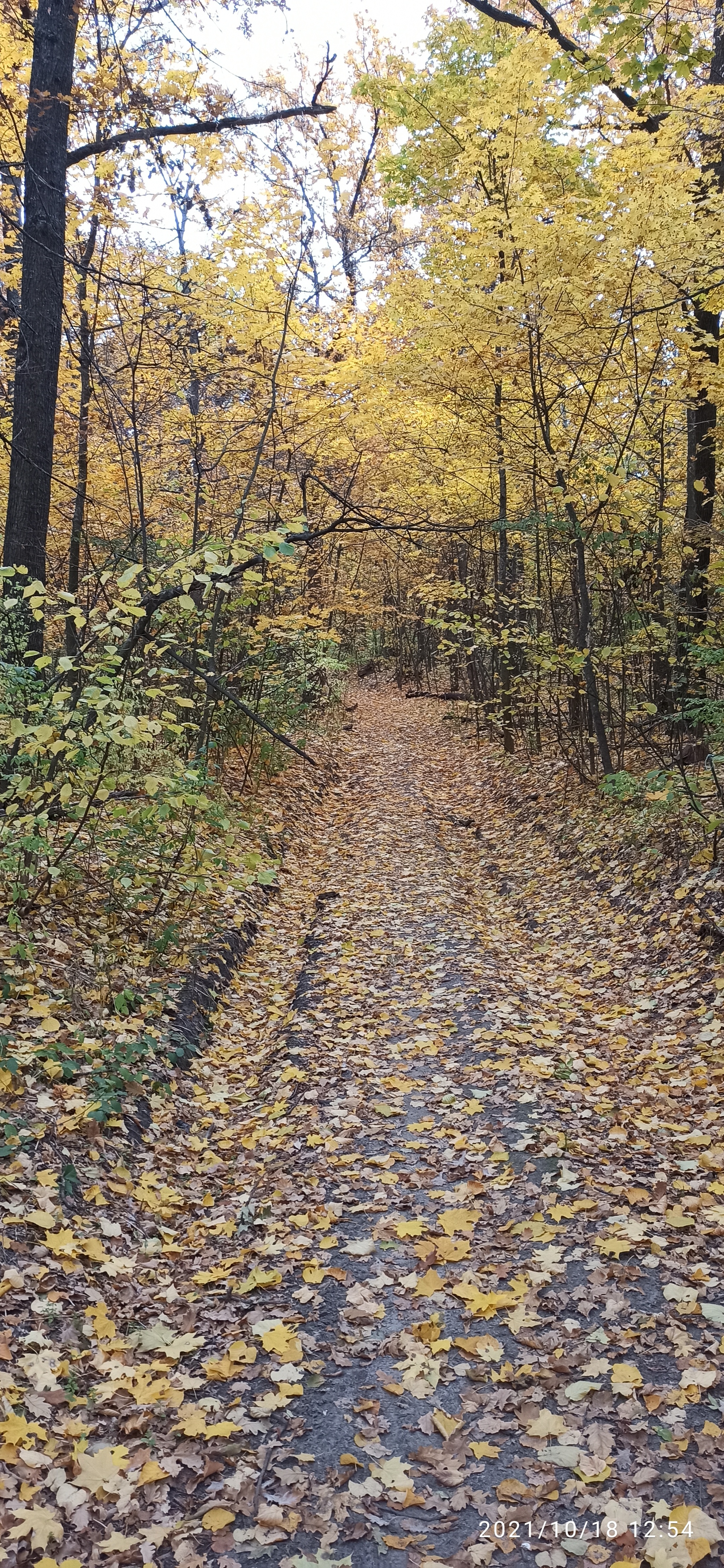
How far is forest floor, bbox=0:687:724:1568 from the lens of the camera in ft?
8.43

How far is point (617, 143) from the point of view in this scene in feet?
29.2

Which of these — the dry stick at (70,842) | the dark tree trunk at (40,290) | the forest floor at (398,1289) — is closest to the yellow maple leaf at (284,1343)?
the forest floor at (398,1289)

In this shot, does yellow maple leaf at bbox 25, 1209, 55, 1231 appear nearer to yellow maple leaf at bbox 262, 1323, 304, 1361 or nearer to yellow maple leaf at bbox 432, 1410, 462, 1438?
yellow maple leaf at bbox 262, 1323, 304, 1361

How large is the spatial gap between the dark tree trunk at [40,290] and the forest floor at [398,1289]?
4127 millimetres

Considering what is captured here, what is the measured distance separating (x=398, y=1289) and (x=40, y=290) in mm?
7434

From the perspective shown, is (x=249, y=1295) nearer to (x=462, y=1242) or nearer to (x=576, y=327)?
(x=462, y=1242)

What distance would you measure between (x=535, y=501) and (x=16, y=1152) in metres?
9.35

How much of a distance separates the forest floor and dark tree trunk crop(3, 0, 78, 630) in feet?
13.5

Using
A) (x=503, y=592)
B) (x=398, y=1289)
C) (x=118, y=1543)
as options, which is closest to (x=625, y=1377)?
(x=398, y=1289)

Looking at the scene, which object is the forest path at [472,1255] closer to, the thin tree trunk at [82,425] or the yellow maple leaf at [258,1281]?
the yellow maple leaf at [258,1281]

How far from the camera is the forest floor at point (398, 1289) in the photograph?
2.57 metres

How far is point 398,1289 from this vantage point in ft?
11.7

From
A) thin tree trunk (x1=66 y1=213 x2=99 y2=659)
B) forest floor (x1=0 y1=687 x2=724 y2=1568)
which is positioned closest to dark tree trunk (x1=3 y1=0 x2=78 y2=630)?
thin tree trunk (x1=66 y1=213 x2=99 y2=659)
